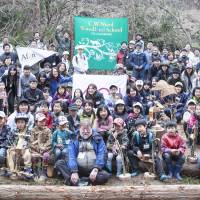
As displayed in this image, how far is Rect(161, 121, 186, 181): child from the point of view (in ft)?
29.1

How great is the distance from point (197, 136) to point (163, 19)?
1223 centimetres

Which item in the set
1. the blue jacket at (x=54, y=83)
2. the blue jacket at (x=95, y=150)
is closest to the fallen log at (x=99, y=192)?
the blue jacket at (x=95, y=150)

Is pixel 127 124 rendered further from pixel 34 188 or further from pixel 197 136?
pixel 34 188

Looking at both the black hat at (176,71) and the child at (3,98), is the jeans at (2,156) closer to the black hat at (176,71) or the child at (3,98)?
the child at (3,98)

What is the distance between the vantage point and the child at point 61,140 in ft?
29.2

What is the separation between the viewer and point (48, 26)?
2033 cm

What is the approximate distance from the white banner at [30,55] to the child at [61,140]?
5.01m

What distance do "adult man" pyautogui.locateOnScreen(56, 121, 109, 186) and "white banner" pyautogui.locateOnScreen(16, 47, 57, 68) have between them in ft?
18.9

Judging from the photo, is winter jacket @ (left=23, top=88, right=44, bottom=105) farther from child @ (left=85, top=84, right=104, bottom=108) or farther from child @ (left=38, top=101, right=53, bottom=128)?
child @ (left=38, top=101, right=53, bottom=128)

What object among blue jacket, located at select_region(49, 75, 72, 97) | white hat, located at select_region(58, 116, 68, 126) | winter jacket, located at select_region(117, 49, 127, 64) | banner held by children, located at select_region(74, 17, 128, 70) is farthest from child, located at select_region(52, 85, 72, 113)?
banner held by children, located at select_region(74, 17, 128, 70)

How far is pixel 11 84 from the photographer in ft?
39.6

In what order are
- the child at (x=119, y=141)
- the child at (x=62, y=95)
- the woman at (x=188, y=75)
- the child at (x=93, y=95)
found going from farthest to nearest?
1. the woman at (x=188, y=75)
2. the child at (x=93, y=95)
3. the child at (x=62, y=95)
4. the child at (x=119, y=141)

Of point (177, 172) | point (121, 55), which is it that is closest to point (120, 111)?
point (177, 172)

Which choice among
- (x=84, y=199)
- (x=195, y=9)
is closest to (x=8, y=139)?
(x=84, y=199)
